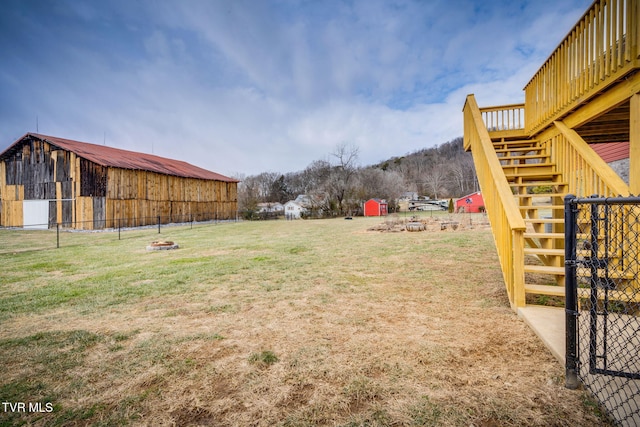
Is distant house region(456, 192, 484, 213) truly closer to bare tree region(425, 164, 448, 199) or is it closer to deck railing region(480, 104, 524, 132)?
deck railing region(480, 104, 524, 132)

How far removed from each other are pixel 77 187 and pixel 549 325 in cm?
2646

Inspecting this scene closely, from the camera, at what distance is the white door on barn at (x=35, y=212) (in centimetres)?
2098

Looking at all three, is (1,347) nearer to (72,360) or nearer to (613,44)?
(72,360)

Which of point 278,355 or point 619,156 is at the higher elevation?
point 619,156

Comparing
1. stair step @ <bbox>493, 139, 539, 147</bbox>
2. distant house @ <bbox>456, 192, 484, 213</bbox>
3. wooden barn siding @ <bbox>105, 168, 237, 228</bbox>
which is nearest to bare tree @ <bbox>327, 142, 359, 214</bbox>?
distant house @ <bbox>456, 192, 484, 213</bbox>

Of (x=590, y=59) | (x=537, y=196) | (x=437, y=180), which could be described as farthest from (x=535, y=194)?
(x=437, y=180)

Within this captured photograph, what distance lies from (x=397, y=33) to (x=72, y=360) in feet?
53.9

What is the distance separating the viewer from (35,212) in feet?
69.8

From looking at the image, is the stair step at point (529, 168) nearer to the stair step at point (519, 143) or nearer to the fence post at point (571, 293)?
the stair step at point (519, 143)

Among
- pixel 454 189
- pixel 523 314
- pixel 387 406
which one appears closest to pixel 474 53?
pixel 523 314

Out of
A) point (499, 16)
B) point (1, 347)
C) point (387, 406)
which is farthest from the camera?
point (499, 16)

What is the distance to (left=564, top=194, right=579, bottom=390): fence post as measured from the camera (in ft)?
6.42

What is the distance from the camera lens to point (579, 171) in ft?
15.2

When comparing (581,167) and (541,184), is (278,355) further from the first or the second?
(541,184)
